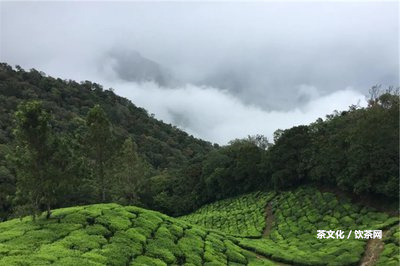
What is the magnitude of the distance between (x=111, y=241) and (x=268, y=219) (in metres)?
35.8

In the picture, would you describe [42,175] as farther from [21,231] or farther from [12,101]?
[12,101]

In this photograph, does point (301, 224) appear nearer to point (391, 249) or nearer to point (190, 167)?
point (391, 249)

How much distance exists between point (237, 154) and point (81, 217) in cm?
5788

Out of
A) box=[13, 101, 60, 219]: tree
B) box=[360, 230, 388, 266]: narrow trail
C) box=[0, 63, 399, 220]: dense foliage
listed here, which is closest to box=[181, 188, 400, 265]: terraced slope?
box=[360, 230, 388, 266]: narrow trail

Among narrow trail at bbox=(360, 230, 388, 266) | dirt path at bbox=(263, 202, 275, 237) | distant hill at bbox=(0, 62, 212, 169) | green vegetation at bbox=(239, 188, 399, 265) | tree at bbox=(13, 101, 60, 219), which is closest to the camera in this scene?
tree at bbox=(13, 101, 60, 219)

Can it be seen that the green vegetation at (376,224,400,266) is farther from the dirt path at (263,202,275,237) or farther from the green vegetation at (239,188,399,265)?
the dirt path at (263,202,275,237)

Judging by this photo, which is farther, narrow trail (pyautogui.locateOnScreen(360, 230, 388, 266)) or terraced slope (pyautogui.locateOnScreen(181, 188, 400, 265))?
terraced slope (pyautogui.locateOnScreen(181, 188, 400, 265))

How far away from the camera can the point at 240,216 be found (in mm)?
61875

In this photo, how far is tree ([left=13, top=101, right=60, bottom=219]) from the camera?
27.7 meters

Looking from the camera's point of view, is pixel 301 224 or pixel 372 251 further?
pixel 301 224

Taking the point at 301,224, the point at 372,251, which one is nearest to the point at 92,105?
the point at 301,224

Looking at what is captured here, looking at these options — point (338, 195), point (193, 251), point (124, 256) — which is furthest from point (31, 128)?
point (338, 195)

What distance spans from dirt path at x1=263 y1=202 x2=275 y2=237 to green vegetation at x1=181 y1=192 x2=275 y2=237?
496 millimetres

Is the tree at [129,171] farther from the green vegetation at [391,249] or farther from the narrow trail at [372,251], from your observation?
the green vegetation at [391,249]
